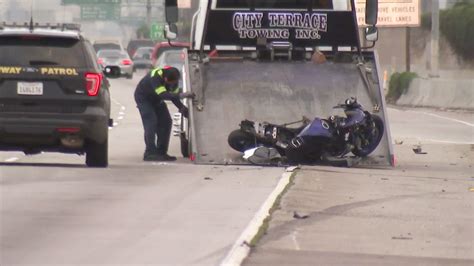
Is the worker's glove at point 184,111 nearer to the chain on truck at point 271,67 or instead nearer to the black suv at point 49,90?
the chain on truck at point 271,67

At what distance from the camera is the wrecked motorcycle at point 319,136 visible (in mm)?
18656

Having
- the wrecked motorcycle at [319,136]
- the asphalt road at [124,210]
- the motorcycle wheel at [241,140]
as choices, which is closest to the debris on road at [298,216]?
the asphalt road at [124,210]

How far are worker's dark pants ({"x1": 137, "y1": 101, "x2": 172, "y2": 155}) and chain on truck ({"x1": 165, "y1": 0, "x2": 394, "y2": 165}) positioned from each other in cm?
36

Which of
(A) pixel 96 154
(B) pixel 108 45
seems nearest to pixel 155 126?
Answer: (A) pixel 96 154

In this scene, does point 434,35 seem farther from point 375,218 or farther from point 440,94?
point 375,218

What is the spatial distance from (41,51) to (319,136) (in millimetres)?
4374

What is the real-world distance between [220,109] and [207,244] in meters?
9.13

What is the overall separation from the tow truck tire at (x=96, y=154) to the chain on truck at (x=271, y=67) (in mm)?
1870

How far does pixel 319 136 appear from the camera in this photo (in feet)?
61.1

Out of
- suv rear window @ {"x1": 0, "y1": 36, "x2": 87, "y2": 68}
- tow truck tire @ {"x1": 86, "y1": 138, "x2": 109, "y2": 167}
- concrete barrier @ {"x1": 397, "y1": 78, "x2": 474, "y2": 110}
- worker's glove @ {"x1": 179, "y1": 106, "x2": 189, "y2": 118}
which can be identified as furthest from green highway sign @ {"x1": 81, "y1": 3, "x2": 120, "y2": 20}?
suv rear window @ {"x1": 0, "y1": 36, "x2": 87, "y2": 68}

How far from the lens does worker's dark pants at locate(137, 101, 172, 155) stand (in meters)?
20.1

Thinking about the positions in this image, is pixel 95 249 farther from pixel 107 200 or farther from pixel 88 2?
pixel 88 2

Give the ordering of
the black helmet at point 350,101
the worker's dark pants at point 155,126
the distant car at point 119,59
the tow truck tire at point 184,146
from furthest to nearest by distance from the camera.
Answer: the distant car at point 119,59 → the tow truck tire at point 184,146 → the worker's dark pants at point 155,126 → the black helmet at point 350,101

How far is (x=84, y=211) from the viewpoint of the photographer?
42.3ft
